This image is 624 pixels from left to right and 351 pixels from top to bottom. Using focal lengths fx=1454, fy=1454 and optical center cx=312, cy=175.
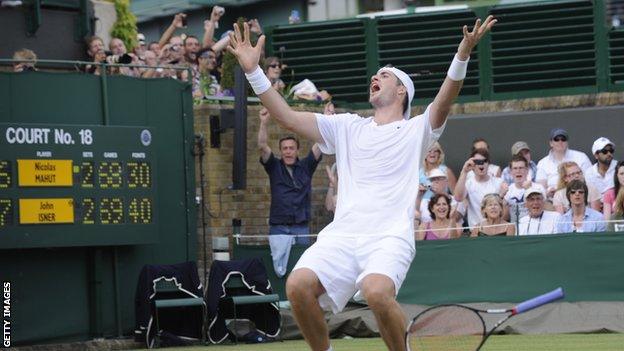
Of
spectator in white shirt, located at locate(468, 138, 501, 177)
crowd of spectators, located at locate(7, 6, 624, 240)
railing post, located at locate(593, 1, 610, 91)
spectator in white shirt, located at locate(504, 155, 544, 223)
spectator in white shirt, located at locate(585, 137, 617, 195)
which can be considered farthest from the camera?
railing post, located at locate(593, 1, 610, 91)

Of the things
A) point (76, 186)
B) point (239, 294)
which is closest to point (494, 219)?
point (239, 294)

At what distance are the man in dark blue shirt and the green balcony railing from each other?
151 inches

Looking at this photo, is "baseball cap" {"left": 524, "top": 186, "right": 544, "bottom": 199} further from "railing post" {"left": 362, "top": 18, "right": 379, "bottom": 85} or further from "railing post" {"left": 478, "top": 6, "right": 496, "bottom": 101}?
"railing post" {"left": 362, "top": 18, "right": 379, "bottom": 85}

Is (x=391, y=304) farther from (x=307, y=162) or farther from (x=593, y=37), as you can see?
(x=593, y=37)

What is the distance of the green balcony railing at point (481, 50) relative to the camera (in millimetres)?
20516

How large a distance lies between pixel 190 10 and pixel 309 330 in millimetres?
19950

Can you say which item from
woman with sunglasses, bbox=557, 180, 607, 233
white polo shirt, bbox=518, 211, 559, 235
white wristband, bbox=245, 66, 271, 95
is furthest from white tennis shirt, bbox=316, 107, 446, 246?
white polo shirt, bbox=518, 211, 559, 235

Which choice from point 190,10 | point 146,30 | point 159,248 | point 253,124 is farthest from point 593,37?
point 146,30

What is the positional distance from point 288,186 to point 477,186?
7.29 feet

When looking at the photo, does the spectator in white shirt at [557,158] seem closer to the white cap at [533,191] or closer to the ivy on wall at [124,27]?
the white cap at [533,191]

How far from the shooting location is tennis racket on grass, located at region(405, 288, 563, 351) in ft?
27.6

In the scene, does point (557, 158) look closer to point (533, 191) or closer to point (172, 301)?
point (533, 191)

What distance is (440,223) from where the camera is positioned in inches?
644

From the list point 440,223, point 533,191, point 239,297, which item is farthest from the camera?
point 440,223
